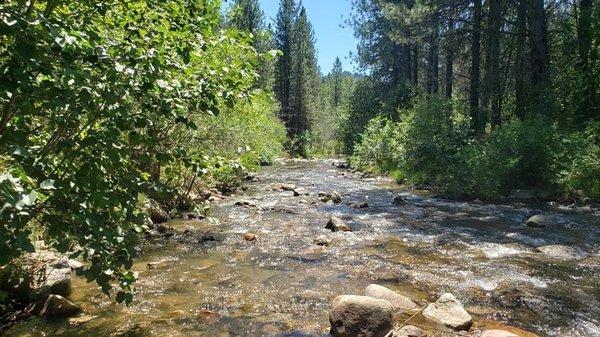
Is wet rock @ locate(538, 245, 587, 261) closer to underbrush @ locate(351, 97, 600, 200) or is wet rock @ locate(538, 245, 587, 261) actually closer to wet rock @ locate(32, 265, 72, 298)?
underbrush @ locate(351, 97, 600, 200)

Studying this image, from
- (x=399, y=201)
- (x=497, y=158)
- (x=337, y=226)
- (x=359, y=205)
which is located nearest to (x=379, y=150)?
Answer: (x=399, y=201)

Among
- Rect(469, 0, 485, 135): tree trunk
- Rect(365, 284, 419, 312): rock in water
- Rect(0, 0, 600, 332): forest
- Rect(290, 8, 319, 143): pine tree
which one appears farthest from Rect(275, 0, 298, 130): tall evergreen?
Rect(365, 284, 419, 312): rock in water

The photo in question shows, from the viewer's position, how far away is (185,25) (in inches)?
158

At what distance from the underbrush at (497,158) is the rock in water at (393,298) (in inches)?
363

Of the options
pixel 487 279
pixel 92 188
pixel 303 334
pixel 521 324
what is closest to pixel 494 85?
pixel 487 279

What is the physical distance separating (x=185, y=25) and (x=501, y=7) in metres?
19.1

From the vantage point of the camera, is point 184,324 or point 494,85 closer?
point 184,324

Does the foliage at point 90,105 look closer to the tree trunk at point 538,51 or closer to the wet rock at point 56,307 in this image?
the wet rock at point 56,307

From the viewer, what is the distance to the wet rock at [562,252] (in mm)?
8383

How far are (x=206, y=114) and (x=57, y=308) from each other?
10.4 feet

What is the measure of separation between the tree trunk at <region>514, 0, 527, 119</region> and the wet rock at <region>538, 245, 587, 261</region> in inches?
412

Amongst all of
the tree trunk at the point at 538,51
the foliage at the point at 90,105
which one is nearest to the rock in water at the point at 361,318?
the foliage at the point at 90,105

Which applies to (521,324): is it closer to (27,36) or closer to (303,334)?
(303,334)

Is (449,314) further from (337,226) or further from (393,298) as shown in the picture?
(337,226)
